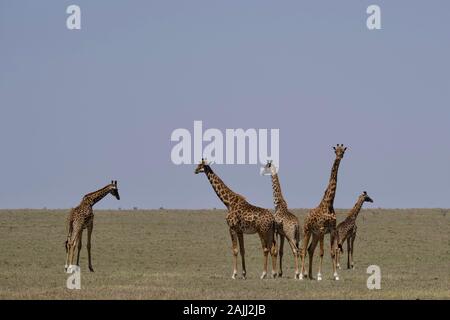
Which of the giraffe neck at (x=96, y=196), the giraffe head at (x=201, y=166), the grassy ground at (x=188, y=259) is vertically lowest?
the grassy ground at (x=188, y=259)

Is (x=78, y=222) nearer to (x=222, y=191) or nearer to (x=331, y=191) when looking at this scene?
(x=222, y=191)

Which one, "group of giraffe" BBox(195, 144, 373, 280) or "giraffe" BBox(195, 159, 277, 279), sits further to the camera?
"giraffe" BBox(195, 159, 277, 279)

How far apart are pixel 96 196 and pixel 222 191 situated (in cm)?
445

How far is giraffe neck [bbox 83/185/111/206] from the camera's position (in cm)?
3117

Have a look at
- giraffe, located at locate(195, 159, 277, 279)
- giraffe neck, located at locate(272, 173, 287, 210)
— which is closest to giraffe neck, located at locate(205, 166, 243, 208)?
giraffe, located at locate(195, 159, 277, 279)

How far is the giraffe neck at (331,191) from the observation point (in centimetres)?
2730

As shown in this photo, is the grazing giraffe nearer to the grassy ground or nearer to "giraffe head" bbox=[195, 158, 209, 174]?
the grassy ground

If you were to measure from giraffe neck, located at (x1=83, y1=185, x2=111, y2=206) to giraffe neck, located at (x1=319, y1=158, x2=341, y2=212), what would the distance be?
7.37 metres

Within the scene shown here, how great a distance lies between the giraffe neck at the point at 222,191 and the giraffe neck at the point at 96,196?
377 cm

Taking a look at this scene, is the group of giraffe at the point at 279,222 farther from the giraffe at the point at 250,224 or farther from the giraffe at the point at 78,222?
the giraffe at the point at 78,222

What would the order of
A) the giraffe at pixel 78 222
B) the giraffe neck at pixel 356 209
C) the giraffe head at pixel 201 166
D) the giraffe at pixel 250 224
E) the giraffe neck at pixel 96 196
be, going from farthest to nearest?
the giraffe neck at pixel 356 209
the giraffe neck at pixel 96 196
the giraffe at pixel 78 222
the giraffe head at pixel 201 166
the giraffe at pixel 250 224

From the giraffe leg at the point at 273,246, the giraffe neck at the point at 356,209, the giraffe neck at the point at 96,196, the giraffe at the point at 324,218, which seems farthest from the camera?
the giraffe neck at the point at 356,209

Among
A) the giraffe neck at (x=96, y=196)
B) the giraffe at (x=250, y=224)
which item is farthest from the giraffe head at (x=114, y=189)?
the giraffe at (x=250, y=224)
